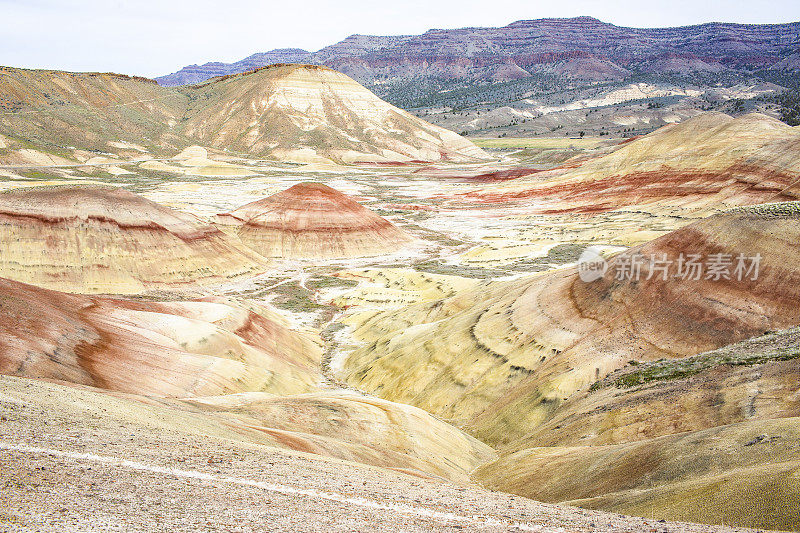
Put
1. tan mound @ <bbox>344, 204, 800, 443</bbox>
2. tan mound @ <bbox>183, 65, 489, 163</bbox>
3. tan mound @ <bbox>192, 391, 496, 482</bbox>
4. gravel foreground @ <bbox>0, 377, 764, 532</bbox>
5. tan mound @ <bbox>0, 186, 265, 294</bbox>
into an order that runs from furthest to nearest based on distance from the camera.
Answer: tan mound @ <bbox>183, 65, 489, 163</bbox> < tan mound @ <bbox>0, 186, 265, 294</bbox> < tan mound @ <bbox>344, 204, 800, 443</bbox> < tan mound @ <bbox>192, 391, 496, 482</bbox> < gravel foreground @ <bbox>0, 377, 764, 532</bbox>

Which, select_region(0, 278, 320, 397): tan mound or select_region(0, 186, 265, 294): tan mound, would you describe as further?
select_region(0, 186, 265, 294): tan mound

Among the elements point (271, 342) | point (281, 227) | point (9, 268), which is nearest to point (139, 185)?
point (281, 227)

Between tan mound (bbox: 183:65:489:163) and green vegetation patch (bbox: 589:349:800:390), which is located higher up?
tan mound (bbox: 183:65:489:163)

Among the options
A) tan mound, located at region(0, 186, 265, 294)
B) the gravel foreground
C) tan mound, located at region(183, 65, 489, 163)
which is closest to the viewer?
→ the gravel foreground

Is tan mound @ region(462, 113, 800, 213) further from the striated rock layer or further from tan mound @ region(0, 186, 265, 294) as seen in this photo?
the striated rock layer

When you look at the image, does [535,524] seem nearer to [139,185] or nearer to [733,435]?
[733,435]

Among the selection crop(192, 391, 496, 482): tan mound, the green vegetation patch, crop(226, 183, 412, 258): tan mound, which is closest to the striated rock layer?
crop(192, 391, 496, 482): tan mound

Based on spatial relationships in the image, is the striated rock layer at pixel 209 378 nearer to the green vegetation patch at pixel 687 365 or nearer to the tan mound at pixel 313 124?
the green vegetation patch at pixel 687 365
